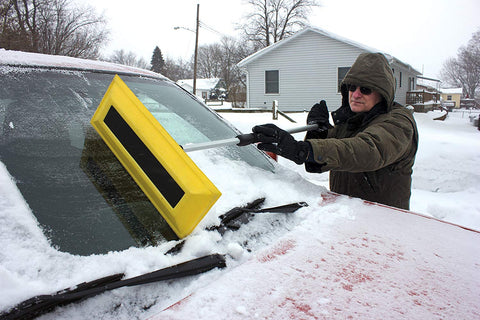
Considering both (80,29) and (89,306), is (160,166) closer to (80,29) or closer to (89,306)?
(89,306)

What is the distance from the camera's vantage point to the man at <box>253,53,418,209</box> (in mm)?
1479

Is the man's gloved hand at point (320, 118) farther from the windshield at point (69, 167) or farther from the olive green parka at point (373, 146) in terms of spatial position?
the windshield at point (69, 167)

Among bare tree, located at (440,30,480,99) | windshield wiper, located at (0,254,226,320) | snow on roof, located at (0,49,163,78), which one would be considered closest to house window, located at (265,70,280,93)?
snow on roof, located at (0,49,163,78)

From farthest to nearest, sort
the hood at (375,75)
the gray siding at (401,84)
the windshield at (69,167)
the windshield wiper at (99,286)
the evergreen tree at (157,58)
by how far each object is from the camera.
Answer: the evergreen tree at (157,58)
the gray siding at (401,84)
the hood at (375,75)
the windshield at (69,167)
the windshield wiper at (99,286)

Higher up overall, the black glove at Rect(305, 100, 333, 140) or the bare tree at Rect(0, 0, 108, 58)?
the bare tree at Rect(0, 0, 108, 58)

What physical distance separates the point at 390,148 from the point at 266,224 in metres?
0.82

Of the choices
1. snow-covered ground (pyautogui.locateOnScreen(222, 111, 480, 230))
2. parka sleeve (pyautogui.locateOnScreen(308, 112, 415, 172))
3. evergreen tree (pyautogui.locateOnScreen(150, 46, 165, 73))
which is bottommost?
snow-covered ground (pyautogui.locateOnScreen(222, 111, 480, 230))

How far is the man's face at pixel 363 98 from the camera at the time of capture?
1.86 meters

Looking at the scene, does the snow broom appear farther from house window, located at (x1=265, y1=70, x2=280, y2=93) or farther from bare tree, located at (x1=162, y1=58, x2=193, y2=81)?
bare tree, located at (x1=162, y1=58, x2=193, y2=81)

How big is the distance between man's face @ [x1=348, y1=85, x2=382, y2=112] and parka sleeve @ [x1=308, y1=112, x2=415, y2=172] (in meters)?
0.24

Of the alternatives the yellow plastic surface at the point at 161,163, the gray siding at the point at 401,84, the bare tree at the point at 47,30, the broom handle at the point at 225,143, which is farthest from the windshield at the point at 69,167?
the gray siding at the point at 401,84

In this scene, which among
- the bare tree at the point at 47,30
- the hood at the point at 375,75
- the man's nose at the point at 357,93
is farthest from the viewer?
the bare tree at the point at 47,30

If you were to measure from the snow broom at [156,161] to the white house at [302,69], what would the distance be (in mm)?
15542

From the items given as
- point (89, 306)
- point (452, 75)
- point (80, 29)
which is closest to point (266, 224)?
point (89, 306)
